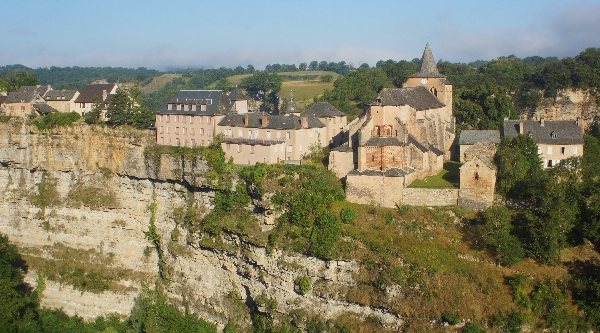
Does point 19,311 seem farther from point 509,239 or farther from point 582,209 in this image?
point 582,209

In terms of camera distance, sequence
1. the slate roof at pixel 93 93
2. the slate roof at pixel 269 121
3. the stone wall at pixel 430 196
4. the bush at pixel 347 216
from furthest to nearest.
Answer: the slate roof at pixel 93 93 → the slate roof at pixel 269 121 → the stone wall at pixel 430 196 → the bush at pixel 347 216

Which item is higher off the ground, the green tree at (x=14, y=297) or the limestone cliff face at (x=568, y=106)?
the limestone cliff face at (x=568, y=106)

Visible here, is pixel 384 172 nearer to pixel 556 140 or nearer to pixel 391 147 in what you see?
pixel 391 147

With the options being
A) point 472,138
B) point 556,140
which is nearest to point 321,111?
point 472,138

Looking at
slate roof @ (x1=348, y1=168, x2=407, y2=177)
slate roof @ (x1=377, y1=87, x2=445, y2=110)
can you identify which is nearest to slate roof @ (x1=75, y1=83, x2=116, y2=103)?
slate roof @ (x1=377, y1=87, x2=445, y2=110)

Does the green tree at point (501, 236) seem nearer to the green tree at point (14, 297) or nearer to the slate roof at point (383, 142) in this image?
the slate roof at point (383, 142)

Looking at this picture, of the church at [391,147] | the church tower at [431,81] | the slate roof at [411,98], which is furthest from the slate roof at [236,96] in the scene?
the church tower at [431,81]

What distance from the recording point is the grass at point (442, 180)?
43.3 meters

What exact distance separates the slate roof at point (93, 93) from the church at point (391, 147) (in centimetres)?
2822

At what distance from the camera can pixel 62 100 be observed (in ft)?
221

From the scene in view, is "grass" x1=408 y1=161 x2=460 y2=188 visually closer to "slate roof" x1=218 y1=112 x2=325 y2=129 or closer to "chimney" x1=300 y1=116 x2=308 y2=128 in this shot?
"chimney" x1=300 y1=116 x2=308 y2=128

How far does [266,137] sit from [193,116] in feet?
22.2

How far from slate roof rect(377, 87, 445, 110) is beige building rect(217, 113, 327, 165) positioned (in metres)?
6.08

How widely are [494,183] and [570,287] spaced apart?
783cm
